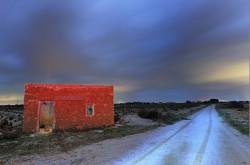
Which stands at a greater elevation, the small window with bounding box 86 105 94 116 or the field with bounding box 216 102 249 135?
the small window with bounding box 86 105 94 116

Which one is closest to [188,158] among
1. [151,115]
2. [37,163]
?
[37,163]

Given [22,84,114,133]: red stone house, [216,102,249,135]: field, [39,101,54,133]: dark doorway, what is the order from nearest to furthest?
[22,84,114,133]: red stone house < [216,102,249,135]: field < [39,101,54,133]: dark doorway

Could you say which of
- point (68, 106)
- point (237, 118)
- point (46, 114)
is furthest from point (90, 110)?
point (237, 118)

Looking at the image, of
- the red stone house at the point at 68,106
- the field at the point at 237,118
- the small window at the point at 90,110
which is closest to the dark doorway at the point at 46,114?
the red stone house at the point at 68,106

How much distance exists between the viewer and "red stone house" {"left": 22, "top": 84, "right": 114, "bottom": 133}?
1085 inches

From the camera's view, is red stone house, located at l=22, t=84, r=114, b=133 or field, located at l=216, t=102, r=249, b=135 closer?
red stone house, located at l=22, t=84, r=114, b=133

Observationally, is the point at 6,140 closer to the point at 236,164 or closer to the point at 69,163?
the point at 69,163

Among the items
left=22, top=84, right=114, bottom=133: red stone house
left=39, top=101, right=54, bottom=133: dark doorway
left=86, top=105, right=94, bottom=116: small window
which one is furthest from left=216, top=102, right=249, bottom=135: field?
left=39, top=101, right=54, bottom=133: dark doorway

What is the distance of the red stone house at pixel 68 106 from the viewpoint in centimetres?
2756

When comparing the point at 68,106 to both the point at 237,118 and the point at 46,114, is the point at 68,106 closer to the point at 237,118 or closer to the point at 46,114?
the point at 46,114

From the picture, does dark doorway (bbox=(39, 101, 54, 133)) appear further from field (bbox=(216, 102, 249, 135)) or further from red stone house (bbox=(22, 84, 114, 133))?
field (bbox=(216, 102, 249, 135))

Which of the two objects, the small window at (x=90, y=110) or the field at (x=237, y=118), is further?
the small window at (x=90, y=110)

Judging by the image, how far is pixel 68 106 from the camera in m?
28.8

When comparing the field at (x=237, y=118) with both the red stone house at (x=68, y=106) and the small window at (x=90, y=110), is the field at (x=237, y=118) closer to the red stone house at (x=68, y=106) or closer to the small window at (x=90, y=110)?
the red stone house at (x=68, y=106)
